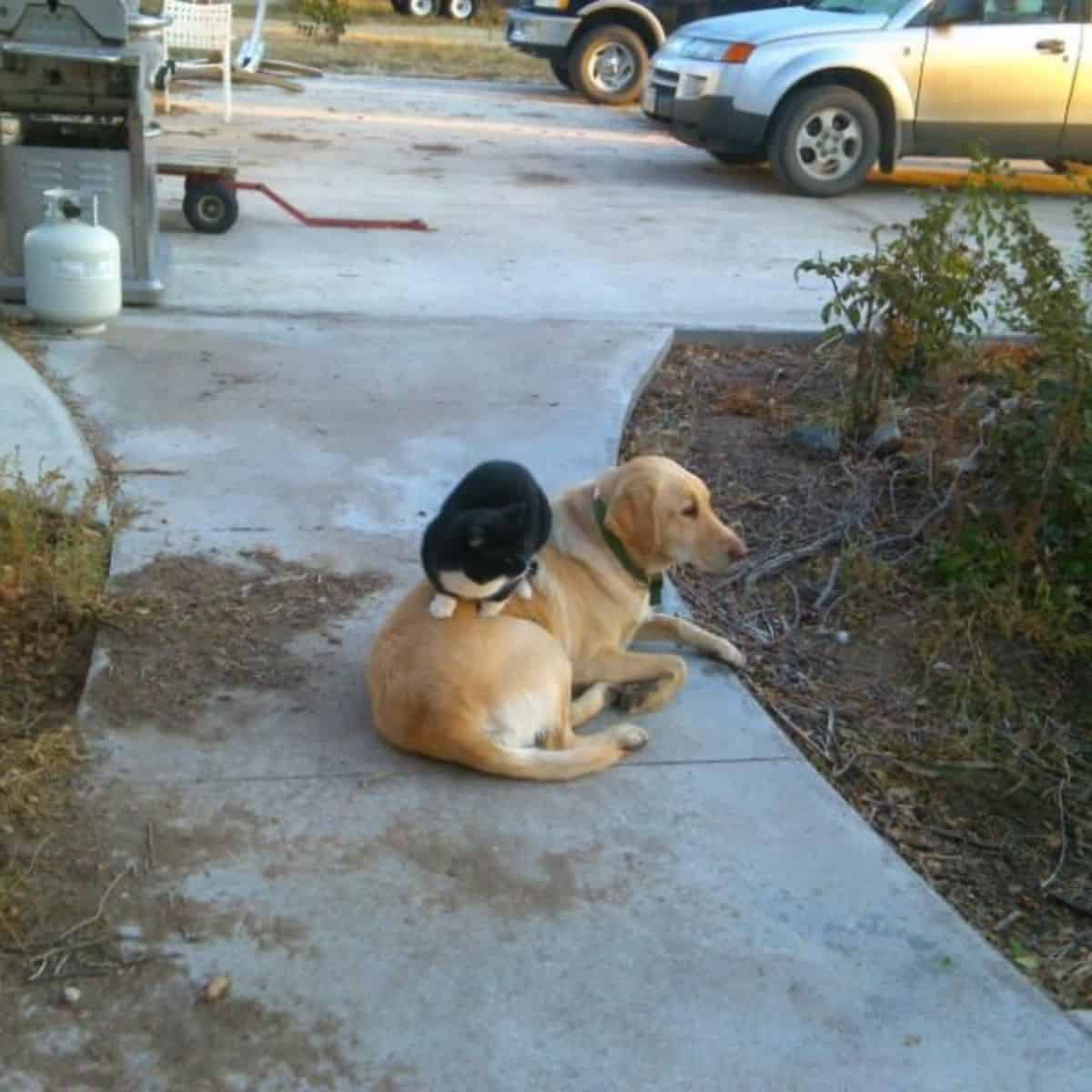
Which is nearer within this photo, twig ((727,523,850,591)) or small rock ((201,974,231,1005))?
small rock ((201,974,231,1005))

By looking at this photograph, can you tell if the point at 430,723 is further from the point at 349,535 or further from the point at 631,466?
the point at 349,535

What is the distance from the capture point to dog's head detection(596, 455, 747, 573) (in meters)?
3.99

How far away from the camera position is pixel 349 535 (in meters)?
5.04

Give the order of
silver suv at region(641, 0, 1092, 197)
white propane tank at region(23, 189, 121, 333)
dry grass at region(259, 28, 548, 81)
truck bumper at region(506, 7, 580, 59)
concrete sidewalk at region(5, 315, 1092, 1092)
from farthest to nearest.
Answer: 1. dry grass at region(259, 28, 548, 81)
2. truck bumper at region(506, 7, 580, 59)
3. silver suv at region(641, 0, 1092, 197)
4. white propane tank at region(23, 189, 121, 333)
5. concrete sidewalk at region(5, 315, 1092, 1092)

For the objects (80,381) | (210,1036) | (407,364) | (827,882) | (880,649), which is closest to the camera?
(210,1036)

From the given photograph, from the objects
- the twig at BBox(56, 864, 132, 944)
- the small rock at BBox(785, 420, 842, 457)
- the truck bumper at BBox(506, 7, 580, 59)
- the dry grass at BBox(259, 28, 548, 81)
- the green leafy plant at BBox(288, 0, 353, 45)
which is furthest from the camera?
the green leafy plant at BBox(288, 0, 353, 45)

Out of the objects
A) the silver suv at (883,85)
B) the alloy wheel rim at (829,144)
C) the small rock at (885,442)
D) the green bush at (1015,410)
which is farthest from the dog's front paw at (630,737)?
the alloy wheel rim at (829,144)

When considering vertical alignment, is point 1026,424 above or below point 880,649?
above

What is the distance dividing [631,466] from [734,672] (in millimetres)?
767

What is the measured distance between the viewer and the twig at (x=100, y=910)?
2994mm

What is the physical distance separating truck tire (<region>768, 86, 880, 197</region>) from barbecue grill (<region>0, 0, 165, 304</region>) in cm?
599

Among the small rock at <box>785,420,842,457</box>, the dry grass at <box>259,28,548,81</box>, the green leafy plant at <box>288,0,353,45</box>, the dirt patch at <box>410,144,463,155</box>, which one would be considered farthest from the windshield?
the green leafy plant at <box>288,0,353,45</box>

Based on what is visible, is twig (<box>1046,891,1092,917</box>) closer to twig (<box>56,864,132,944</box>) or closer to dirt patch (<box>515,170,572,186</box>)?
twig (<box>56,864,132,944</box>)

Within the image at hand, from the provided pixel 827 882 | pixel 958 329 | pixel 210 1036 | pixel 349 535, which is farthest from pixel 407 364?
pixel 210 1036
